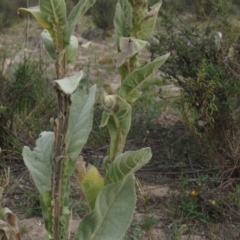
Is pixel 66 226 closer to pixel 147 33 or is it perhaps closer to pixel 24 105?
pixel 147 33

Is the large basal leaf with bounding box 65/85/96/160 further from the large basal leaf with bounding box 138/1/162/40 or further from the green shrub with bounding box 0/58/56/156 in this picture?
the green shrub with bounding box 0/58/56/156

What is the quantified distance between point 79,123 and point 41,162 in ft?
0.34

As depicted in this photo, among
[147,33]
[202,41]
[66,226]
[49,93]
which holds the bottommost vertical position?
[49,93]

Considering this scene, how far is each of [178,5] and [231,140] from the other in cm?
128

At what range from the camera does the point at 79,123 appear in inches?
41.3

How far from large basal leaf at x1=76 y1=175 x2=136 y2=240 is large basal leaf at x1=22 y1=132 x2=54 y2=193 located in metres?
0.10

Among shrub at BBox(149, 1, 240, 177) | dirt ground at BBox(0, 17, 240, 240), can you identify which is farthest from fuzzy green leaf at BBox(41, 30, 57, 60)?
shrub at BBox(149, 1, 240, 177)

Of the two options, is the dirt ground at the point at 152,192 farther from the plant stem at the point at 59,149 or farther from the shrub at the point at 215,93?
the plant stem at the point at 59,149

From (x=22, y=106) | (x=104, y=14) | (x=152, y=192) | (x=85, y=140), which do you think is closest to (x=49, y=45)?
(x=85, y=140)

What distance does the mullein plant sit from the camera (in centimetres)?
97

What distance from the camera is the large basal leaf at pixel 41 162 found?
1.05 meters

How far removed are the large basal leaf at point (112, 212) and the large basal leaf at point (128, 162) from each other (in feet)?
0.07

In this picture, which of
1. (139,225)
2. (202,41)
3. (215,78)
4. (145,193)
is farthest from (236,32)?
(139,225)

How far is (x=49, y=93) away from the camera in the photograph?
4.60m
